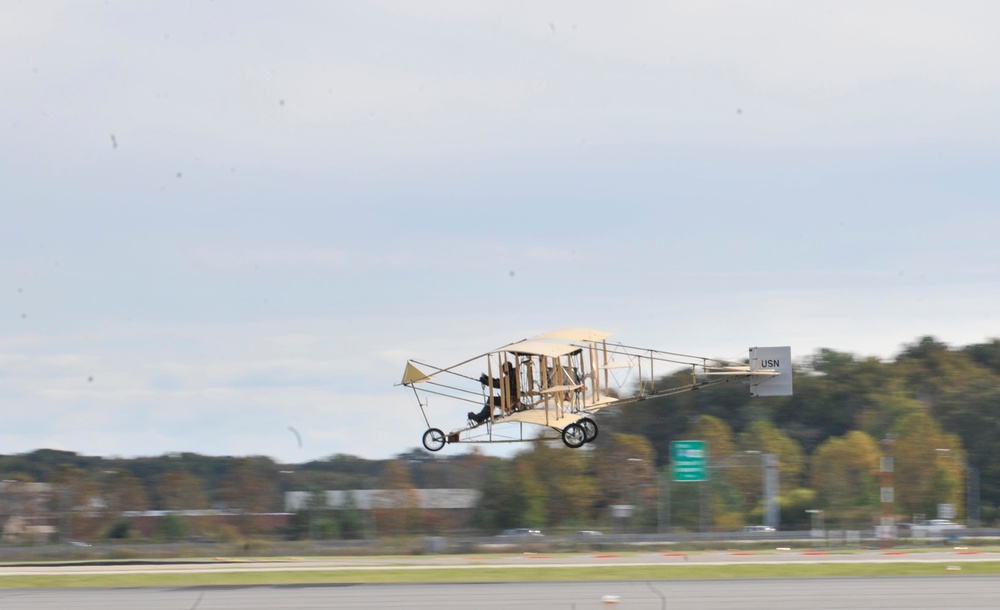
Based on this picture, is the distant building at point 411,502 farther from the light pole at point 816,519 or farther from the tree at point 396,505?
the light pole at point 816,519

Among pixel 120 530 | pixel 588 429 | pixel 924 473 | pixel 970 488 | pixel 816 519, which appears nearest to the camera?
pixel 588 429

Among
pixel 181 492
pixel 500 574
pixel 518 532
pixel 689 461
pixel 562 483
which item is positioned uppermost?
pixel 689 461

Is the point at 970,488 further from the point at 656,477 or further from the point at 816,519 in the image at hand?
the point at 656,477

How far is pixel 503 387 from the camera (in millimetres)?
33281

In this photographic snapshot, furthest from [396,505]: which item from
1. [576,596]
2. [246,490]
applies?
[576,596]

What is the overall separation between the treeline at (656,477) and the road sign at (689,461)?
2543 centimetres

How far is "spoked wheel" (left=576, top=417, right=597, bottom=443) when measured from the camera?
3209 centimetres

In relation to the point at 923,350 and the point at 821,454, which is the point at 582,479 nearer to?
the point at 821,454

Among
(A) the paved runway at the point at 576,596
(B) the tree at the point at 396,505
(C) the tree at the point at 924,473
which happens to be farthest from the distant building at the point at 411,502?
(A) the paved runway at the point at 576,596

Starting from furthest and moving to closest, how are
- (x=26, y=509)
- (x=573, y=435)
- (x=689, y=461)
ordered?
(x=26, y=509), (x=689, y=461), (x=573, y=435)

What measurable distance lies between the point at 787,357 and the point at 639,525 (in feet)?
251

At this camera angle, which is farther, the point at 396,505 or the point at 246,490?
the point at 246,490

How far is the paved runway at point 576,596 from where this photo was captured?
148 ft

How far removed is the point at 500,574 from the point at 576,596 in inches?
447
